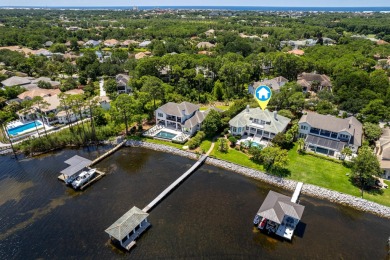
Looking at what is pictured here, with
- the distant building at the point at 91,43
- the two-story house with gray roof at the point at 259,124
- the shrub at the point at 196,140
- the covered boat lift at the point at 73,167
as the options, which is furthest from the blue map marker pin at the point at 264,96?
the distant building at the point at 91,43

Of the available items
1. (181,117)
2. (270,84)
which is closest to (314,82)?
(270,84)

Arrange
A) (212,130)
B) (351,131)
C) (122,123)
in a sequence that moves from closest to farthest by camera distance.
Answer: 1. (351,131)
2. (212,130)
3. (122,123)

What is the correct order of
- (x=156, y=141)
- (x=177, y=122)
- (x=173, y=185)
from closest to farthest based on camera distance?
(x=173, y=185) → (x=156, y=141) → (x=177, y=122)

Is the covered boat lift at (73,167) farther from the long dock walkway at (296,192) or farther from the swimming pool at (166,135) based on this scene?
the long dock walkway at (296,192)

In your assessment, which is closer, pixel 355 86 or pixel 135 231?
pixel 135 231

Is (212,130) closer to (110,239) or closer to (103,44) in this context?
(110,239)

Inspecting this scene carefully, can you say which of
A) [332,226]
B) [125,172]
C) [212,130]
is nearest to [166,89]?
[212,130]

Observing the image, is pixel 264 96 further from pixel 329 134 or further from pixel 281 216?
pixel 281 216
